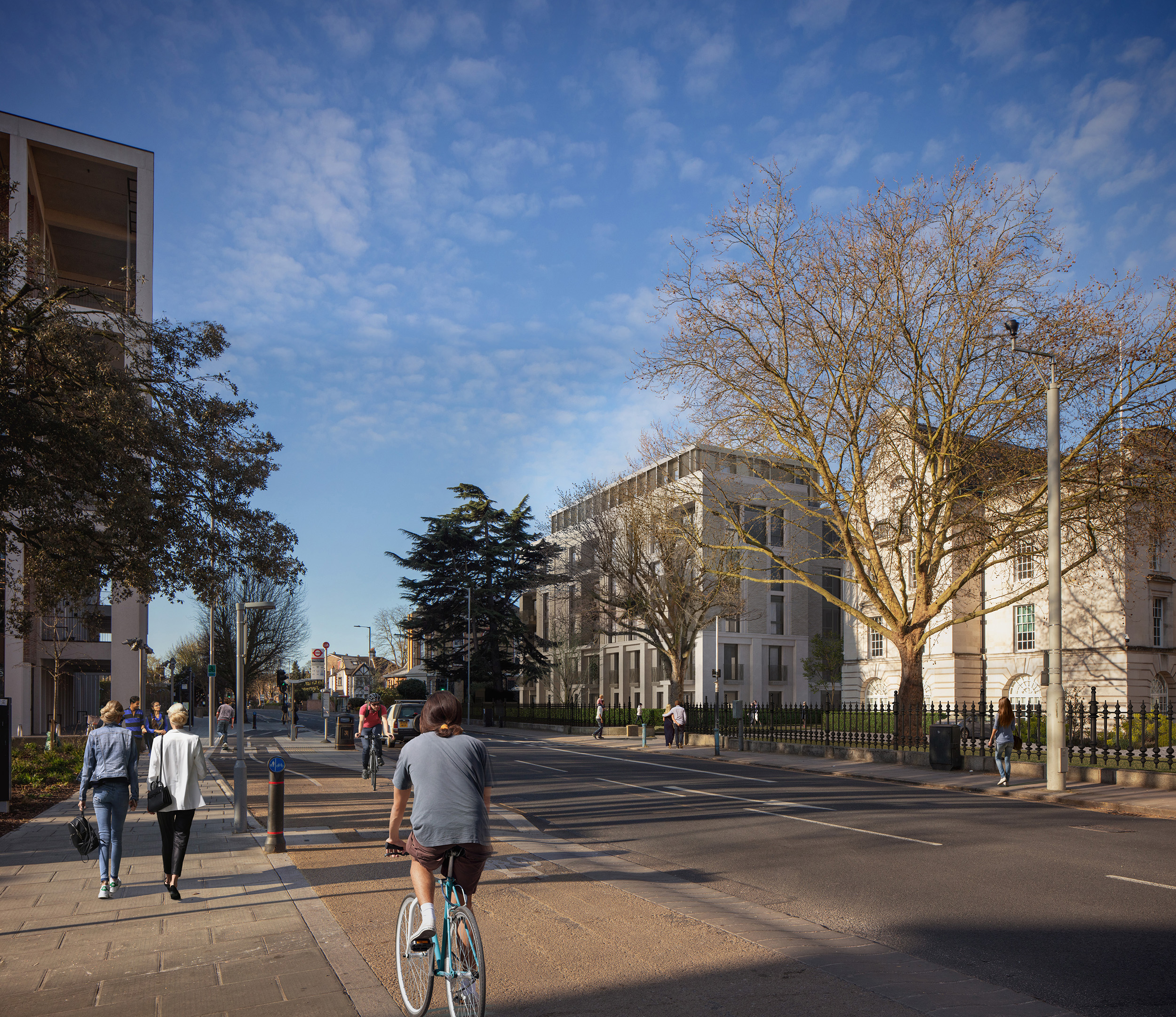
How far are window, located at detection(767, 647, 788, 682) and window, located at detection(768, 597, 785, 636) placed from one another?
3.46ft

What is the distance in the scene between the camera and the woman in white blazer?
8109mm

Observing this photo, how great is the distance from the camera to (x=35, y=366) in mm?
14297

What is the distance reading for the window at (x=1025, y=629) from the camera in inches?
1945

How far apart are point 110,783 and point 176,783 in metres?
0.73

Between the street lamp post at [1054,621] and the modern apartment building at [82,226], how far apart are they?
27.3m

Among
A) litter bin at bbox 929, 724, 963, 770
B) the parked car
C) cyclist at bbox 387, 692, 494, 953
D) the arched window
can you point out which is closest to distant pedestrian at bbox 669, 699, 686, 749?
the parked car

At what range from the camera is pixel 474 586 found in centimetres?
6269

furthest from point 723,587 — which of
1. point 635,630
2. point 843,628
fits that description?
point 843,628

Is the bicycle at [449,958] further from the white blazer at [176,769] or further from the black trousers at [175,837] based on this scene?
the white blazer at [176,769]

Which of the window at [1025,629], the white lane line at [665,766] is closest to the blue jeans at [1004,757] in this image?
the white lane line at [665,766]

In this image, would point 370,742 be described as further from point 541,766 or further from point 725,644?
point 725,644

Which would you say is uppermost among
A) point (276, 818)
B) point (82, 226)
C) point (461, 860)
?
point (82, 226)

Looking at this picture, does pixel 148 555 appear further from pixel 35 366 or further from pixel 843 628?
pixel 843 628

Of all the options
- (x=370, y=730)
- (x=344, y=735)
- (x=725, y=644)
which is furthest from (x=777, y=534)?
(x=370, y=730)
